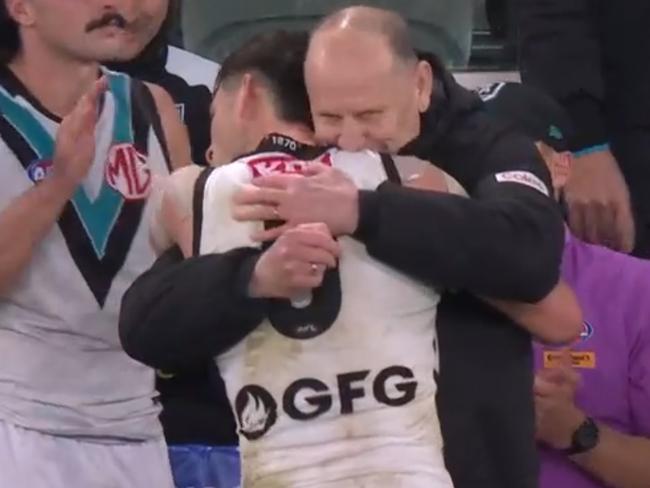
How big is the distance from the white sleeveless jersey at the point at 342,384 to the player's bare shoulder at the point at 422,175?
4 cm

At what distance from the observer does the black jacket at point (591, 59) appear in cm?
225

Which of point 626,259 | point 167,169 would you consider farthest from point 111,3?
point 626,259

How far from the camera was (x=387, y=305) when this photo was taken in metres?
1.52

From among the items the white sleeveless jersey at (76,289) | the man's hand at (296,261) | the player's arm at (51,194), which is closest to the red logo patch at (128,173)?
the white sleeveless jersey at (76,289)

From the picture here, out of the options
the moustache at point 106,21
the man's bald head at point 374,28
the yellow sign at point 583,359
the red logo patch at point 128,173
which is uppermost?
the man's bald head at point 374,28

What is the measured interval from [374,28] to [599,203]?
0.68 metres

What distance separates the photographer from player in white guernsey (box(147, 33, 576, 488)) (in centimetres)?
Answer: 150

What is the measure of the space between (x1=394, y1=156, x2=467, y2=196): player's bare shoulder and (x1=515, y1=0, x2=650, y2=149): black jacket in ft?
2.26

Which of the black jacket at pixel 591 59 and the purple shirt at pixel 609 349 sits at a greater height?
the black jacket at pixel 591 59

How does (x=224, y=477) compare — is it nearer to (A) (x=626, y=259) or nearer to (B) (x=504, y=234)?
(A) (x=626, y=259)

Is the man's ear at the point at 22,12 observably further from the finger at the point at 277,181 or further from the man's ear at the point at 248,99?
the finger at the point at 277,181

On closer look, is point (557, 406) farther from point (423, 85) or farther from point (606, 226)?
point (423, 85)

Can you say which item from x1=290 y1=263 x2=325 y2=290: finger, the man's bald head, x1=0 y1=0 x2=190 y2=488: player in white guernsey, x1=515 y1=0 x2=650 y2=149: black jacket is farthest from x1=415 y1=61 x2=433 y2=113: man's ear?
x1=515 y1=0 x2=650 y2=149: black jacket

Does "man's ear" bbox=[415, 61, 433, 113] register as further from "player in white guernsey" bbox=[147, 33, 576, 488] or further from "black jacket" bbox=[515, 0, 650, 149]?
"black jacket" bbox=[515, 0, 650, 149]
